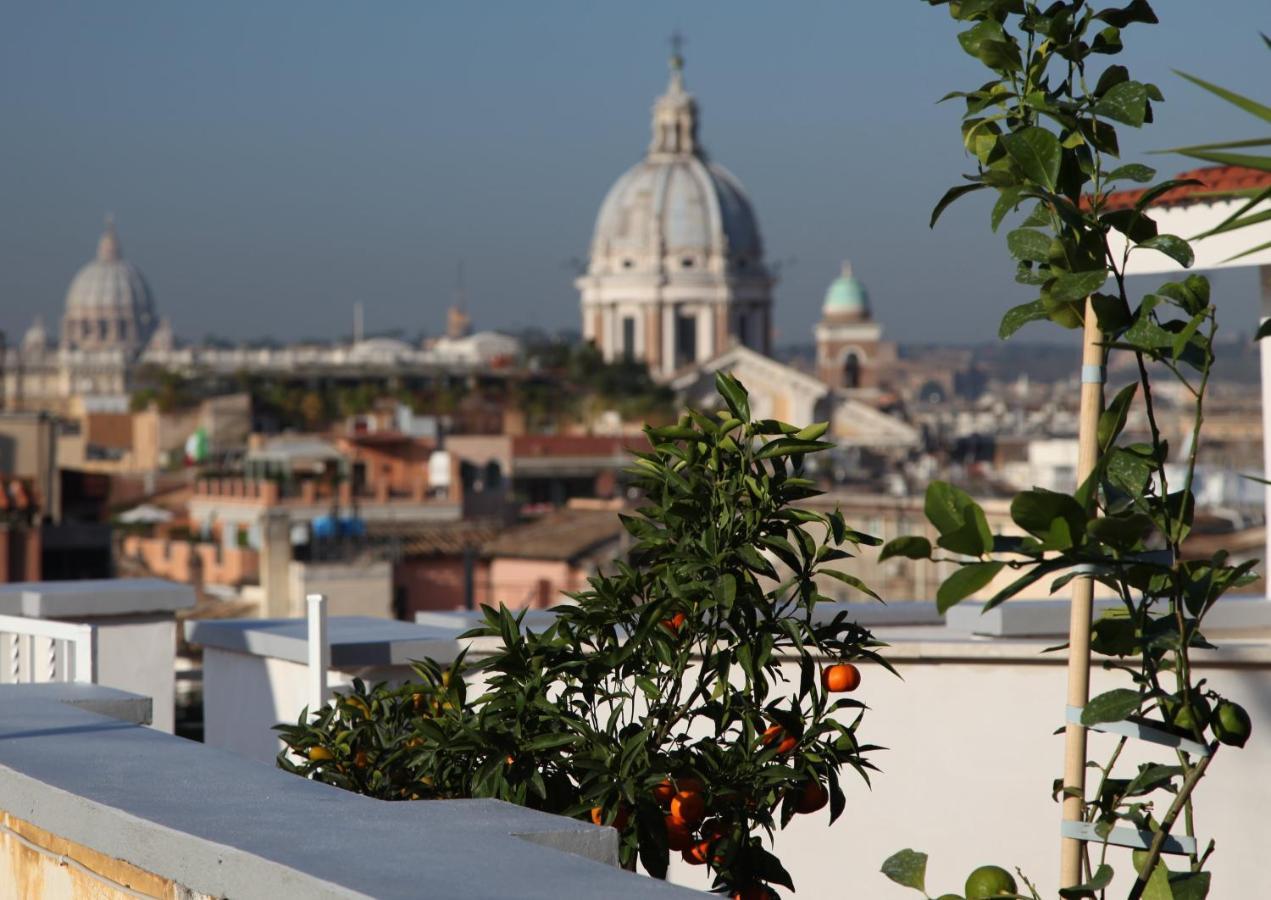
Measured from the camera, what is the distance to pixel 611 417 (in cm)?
6034

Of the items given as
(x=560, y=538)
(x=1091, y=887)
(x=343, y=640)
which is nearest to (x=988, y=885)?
(x=1091, y=887)

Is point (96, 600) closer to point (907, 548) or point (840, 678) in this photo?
point (840, 678)

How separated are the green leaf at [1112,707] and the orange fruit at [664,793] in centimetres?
48

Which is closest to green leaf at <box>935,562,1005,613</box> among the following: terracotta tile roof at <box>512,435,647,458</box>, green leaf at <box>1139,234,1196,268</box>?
green leaf at <box>1139,234,1196,268</box>

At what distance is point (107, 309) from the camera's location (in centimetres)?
16412

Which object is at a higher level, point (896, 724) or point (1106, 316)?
point (1106, 316)

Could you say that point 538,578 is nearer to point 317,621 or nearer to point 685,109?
point 317,621

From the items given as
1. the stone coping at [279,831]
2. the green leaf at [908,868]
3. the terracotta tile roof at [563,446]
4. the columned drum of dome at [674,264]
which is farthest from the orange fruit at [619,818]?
the columned drum of dome at [674,264]

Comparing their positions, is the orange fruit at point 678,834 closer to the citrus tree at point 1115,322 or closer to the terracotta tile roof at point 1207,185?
the citrus tree at point 1115,322

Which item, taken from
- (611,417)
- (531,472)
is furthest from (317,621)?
(611,417)

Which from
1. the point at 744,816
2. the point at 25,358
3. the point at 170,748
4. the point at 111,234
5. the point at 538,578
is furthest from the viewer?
the point at 111,234

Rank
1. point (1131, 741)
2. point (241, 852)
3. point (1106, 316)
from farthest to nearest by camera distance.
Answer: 1. point (1131, 741)
2. point (1106, 316)
3. point (241, 852)

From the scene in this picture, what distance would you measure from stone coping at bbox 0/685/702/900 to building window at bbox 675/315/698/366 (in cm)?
8166

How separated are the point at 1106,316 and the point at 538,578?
27152 mm
